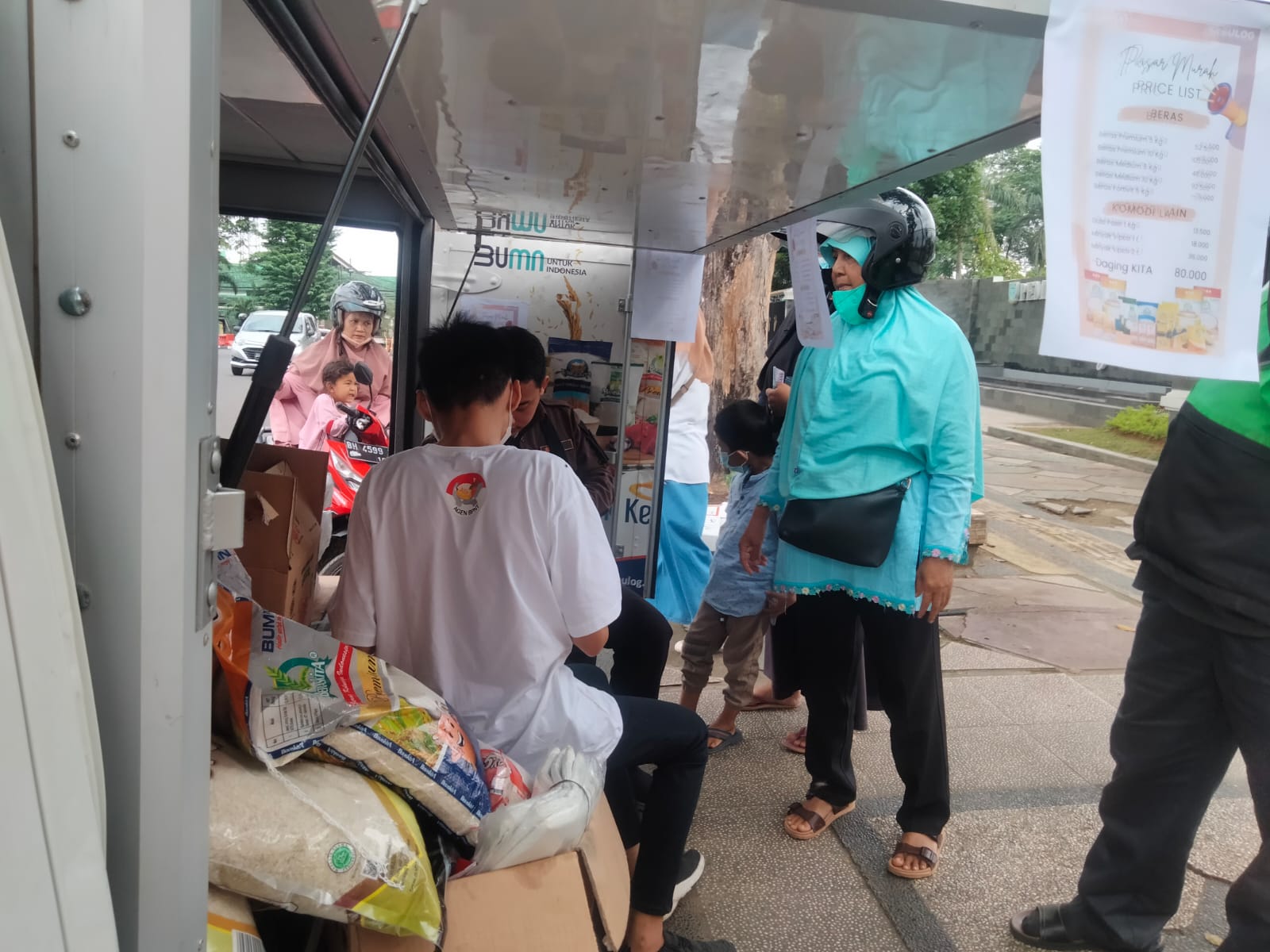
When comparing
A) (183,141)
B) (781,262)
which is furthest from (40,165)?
(781,262)

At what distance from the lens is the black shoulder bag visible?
236 centimetres

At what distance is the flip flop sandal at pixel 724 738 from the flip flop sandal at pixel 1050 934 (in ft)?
4.13

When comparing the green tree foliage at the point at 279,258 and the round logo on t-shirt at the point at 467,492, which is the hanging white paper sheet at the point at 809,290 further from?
the green tree foliage at the point at 279,258

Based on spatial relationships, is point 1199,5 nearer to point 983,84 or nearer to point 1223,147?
point 1223,147

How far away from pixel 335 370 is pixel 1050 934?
3865mm

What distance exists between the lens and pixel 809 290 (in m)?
2.57

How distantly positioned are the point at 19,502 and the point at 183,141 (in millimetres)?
337

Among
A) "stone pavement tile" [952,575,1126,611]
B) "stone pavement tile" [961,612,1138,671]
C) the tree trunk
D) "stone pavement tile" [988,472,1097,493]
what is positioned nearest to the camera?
"stone pavement tile" [961,612,1138,671]

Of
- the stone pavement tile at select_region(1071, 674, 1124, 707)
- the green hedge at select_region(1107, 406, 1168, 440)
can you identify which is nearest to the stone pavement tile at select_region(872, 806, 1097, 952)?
the stone pavement tile at select_region(1071, 674, 1124, 707)

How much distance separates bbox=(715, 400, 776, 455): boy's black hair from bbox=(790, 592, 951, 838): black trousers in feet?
2.42


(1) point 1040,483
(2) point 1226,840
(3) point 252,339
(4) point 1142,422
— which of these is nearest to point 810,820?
(2) point 1226,840

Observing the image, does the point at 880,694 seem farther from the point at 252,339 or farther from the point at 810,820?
the point at 252,339

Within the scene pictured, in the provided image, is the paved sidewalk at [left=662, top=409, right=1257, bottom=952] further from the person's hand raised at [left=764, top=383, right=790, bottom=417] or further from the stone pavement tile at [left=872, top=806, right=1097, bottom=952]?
the person's hand raised at [left=764, top=383, right=790, bottom=417]

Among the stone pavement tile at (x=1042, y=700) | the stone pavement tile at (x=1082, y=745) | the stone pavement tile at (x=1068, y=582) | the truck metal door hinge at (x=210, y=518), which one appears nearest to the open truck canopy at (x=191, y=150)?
the truck metal door hinge at (x=210, y=518)
